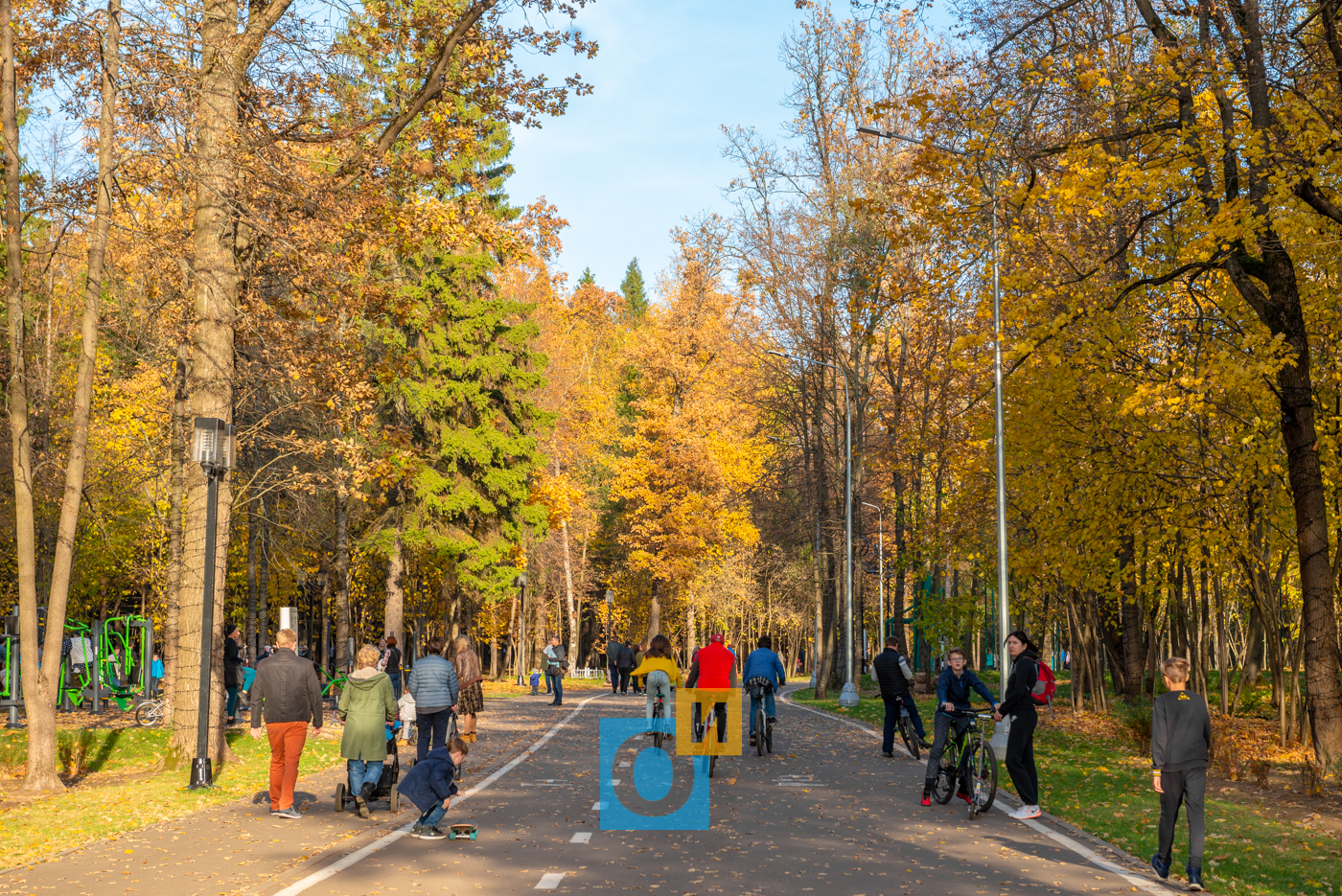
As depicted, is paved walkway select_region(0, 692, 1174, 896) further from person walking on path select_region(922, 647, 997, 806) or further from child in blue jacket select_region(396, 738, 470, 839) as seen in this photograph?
person walking on path select_region(922, 647, 997, 806)

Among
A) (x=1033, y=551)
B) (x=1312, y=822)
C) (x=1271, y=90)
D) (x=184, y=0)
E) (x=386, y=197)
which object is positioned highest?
(x=184, y=0)

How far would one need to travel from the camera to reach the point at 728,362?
5653 centimetres

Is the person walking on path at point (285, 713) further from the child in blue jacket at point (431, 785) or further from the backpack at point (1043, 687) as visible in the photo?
the backpack at point (1043, 687)

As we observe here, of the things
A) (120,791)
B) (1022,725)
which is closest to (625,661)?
(120,791)

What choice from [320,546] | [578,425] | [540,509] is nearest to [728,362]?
[578,425]

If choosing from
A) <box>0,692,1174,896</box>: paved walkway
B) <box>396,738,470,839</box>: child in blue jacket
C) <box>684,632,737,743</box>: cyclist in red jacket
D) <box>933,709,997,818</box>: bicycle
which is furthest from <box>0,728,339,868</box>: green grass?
<box>933,709,997,818</box>: bicycle

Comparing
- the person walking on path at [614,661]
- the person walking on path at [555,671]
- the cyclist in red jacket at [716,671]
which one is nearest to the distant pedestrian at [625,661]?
the person walking on path at [614,661]

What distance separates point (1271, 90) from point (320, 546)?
1282 inches

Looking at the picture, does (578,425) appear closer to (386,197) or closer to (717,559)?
(717,559)

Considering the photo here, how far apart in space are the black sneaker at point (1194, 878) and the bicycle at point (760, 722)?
9.31 meters

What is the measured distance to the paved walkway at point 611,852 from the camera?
27.5ft

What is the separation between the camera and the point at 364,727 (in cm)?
1197

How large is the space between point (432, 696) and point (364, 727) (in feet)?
5.17

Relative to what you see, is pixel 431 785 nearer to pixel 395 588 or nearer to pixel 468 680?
pixel 468 680
